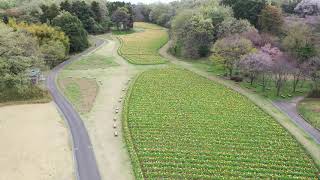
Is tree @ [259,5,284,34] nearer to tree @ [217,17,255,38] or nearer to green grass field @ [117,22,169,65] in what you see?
tree @ [217,17,255,38]

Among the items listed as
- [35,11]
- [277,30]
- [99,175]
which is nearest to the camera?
[99,175]

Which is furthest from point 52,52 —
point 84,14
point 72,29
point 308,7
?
point 308,7

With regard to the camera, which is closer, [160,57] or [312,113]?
[312,113]

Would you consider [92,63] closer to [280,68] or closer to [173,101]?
[173,101]

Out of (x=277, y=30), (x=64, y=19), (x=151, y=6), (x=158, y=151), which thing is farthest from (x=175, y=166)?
(x=151, y=6)

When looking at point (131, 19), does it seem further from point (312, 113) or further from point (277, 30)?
point (312, 113)

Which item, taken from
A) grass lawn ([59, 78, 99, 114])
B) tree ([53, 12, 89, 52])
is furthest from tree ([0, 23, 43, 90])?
tree ([53, 12, 89, 52])

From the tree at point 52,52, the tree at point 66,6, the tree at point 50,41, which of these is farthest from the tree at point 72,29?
the tree at point 66,6

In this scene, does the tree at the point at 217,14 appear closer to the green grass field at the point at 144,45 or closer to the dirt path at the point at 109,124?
the green grass field at the point at 144,45
